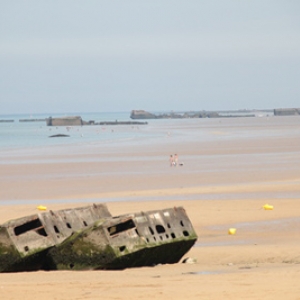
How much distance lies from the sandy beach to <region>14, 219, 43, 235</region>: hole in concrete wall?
3.02 feet

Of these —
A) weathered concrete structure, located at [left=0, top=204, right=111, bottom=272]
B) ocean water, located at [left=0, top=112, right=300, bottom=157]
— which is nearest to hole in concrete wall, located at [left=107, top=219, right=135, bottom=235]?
weathered concrete structure, located at [left=0, top=204, right=111, bottom=272]

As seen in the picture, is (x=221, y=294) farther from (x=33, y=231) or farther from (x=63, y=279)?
(x=33, y=231)

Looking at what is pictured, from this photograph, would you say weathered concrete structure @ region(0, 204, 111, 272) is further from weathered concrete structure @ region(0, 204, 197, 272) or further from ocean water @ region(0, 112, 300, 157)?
ocean water @ region(0, 112, 300, 157)

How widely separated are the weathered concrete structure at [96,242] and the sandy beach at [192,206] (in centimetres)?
29

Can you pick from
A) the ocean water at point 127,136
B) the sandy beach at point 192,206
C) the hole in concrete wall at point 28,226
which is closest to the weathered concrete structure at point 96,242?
the hole in concrete wall at point 28,226

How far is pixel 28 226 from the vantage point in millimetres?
14320

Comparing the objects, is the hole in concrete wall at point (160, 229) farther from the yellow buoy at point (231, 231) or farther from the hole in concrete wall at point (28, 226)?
the yellow buoy at point (231, 231)

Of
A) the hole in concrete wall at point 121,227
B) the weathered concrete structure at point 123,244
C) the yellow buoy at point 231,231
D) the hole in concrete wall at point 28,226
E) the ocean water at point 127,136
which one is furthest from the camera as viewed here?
the ocean water at point 127,136

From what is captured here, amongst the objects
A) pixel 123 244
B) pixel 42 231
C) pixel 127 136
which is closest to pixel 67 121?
pixel 127 136

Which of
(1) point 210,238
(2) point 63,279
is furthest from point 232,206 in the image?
(2) point 63,279

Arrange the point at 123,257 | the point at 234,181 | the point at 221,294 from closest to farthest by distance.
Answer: the point at 221,294 < the point at 123,257 < the point at 234,181

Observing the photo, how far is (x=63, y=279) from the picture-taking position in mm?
12523

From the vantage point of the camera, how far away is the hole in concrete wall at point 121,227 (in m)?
13.9

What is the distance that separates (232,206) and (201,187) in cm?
666
